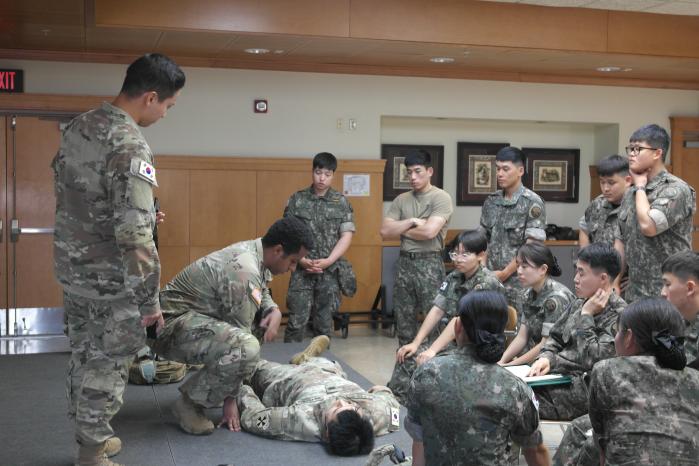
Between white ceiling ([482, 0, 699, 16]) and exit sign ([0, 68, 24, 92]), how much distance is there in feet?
14.7

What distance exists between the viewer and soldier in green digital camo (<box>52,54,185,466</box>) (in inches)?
122

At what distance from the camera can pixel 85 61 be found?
25.2 ft

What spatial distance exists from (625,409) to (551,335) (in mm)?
1314

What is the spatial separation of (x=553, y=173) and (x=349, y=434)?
22.4ft

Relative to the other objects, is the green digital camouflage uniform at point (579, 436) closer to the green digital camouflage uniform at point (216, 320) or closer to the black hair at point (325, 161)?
the green digital camouflage uniform at point (216, 320)

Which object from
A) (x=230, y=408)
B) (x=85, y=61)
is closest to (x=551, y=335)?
(x=230, y=408)

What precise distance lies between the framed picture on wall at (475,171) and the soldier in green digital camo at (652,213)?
16.2ft

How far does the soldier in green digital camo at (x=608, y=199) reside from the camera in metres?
4.93

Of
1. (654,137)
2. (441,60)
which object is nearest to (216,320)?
(654,137)

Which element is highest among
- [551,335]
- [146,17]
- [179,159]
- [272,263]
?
[146,17]

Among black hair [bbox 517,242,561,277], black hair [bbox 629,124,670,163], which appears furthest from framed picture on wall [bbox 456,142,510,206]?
black hair [bbox 517,242,561,277]

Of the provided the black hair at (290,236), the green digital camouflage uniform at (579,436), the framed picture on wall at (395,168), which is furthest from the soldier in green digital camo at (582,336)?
the framed picture on wall at (395,168)

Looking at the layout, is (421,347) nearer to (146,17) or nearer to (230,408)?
(230,408)

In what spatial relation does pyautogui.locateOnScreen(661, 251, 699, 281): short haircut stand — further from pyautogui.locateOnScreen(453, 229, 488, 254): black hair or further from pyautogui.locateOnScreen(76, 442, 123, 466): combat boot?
pyautogui.locateOnScreen(76, 442, 123, 466): combat boot
